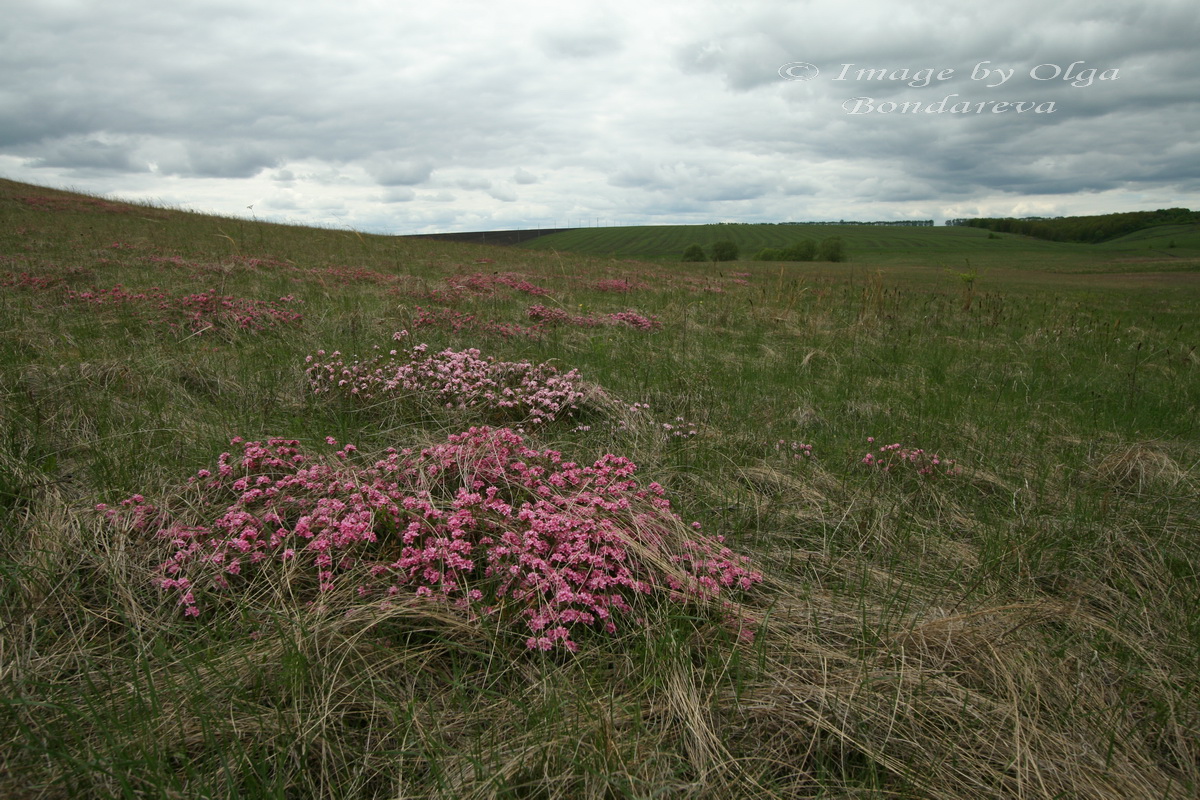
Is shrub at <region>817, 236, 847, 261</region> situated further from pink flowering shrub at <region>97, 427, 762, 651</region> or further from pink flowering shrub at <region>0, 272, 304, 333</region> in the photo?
pink flowering shrub at <region>97, 427, 762, 651</region>

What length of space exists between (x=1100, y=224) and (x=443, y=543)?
390 feet

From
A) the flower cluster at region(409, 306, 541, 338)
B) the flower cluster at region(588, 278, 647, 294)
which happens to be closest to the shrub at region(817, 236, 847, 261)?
the flower cluster at region(588, 278, 647, 294)

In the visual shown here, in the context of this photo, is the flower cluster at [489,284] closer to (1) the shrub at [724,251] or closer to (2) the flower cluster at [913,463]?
(2) the flower cluster at [913,463]

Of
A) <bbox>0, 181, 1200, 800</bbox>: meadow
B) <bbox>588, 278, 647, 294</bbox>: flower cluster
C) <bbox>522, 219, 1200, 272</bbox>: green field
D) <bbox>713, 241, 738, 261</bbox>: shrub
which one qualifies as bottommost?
<bbox>0, 181, 1200, 800</bbox>: meadow

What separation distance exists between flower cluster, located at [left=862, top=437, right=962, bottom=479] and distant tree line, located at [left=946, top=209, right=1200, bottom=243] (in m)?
109

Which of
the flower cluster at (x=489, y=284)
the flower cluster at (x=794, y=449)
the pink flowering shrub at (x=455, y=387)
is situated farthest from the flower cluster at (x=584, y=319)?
the flower cluster at (x=794, y=449)

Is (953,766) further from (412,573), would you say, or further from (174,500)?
(174,500)

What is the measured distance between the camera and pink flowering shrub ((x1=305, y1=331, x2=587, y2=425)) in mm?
4719

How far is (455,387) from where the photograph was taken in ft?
15.8

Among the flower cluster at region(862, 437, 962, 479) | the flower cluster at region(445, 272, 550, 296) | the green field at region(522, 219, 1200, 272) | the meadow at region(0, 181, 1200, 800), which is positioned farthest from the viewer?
the green field at region(522, 219, 1200, 272)

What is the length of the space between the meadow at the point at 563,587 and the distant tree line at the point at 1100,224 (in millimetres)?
109288

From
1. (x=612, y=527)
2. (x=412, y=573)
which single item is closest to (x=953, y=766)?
(x=612, y=527)

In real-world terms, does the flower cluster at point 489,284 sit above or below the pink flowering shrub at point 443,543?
above

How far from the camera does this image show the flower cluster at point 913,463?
413cm
